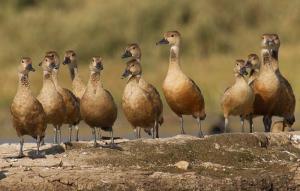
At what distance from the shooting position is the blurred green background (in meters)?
40.8

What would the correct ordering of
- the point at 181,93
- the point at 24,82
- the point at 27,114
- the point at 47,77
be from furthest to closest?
the point at 181,93 < the point at 47,77 < the point at 24,82 < the point at 27,114

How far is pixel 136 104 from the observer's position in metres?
20.1

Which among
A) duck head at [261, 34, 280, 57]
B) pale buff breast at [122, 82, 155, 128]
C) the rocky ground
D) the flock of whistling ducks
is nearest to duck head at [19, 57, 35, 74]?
the flock of whistling ducks

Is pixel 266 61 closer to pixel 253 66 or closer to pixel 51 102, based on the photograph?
pixel 253 66

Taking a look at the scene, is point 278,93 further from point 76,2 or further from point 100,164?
point 76,2

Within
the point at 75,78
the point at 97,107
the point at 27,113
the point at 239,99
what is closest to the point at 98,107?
the point at 97,107

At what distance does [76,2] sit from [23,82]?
25454 mm

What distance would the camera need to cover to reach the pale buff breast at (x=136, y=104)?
20.1m

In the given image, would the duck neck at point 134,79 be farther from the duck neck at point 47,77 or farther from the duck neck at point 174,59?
the duck neck at point 47,77

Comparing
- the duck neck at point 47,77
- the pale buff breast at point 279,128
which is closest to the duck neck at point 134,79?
the duck neck at point 47,77

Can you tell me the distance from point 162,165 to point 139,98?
188cm

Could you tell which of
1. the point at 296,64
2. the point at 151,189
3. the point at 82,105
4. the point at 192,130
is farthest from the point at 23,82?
the point at 296,64

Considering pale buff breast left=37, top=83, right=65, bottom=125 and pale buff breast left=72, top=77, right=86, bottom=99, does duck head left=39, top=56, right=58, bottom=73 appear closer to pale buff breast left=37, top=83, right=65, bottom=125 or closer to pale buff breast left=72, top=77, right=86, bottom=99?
pale buff breast left=37, top=83, right=65, bottom=125

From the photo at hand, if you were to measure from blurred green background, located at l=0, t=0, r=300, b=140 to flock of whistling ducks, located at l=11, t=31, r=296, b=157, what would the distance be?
1684 centimetres
